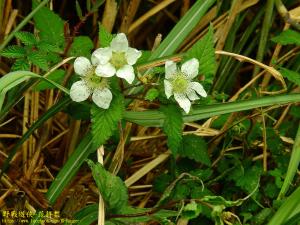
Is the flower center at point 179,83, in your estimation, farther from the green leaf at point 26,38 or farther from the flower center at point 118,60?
the green leaf at point 26,38

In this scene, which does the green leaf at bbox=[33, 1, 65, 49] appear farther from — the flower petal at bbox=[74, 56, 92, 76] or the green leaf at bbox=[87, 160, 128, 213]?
the green leaf at bbox=[87, 160, 128, 213]

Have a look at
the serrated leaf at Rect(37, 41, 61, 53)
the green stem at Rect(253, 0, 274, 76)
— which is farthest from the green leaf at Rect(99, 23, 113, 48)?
the green stem at Rect(253, 0, 274, 76)

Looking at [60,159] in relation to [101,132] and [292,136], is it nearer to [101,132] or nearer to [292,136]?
[101,132]

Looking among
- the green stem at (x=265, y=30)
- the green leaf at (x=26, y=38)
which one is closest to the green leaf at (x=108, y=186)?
the green leaf at (x=26, y=38)

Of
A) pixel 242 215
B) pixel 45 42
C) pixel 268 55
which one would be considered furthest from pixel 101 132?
pixel 268 55

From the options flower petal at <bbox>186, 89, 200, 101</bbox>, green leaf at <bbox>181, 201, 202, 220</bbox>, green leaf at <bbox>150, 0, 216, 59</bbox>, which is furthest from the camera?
green leaf at <bbox>150, 0, 216, 59</bbox>

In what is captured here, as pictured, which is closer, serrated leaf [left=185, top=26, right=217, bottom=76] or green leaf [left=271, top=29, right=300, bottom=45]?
serrated leaf [left=185, top=26, right=217, bottom=76]

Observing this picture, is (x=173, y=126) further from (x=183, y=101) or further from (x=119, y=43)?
(x=119, y=43)
